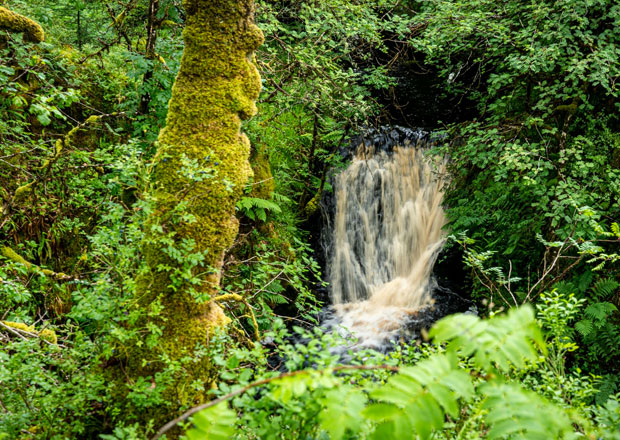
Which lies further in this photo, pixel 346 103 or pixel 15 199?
pixel 346 103

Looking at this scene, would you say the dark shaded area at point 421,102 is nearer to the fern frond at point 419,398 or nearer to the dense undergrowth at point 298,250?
the dense undergrowth at point 298,250

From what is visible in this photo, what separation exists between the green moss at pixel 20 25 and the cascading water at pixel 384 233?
6.51 m

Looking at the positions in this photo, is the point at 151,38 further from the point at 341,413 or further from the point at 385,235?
the point at 385,235

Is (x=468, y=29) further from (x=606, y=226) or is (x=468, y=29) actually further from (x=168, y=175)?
(x=168, y=175)

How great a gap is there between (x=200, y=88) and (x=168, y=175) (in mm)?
756

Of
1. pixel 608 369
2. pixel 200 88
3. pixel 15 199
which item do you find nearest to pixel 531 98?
pixel 608 369

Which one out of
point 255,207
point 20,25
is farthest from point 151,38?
point 255,207

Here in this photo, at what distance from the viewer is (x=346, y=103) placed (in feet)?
21.0

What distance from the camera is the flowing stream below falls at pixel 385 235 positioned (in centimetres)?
803

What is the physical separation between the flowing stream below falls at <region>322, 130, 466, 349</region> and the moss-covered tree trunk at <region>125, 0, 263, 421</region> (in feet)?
17.8

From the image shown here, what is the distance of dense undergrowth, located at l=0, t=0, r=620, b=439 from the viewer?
1384mm

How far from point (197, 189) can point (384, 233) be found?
6.93 m

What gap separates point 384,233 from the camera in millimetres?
9125

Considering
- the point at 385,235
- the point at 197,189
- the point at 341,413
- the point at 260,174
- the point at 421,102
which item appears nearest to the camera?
the point at 341,413
